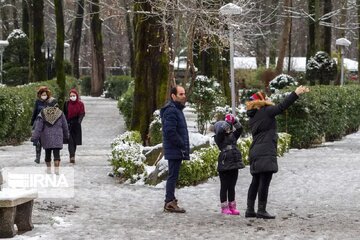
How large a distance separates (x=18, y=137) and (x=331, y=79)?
13.9 m

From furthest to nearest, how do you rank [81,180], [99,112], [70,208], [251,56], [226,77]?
[251,56]
[99,112]
[226,77]
[81,180]
[70,208]

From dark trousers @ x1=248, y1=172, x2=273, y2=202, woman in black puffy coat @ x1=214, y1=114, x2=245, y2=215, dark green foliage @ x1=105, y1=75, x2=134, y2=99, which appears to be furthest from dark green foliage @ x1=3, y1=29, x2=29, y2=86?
dark trousers @ x1=248, y1=172, x2=273, y2=202

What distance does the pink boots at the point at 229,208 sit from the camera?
35.4ft

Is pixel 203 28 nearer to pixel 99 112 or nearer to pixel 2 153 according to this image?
pixel 2 153

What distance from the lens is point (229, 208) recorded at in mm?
10852

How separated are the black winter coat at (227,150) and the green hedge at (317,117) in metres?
10.8

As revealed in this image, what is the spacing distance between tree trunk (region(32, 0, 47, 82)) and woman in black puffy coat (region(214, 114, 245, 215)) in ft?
74.4

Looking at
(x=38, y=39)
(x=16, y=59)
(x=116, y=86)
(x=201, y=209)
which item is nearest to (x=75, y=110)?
(x=201, y=209)

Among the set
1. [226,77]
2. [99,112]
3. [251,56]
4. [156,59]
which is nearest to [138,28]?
[156,59]

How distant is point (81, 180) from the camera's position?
46.6 feet

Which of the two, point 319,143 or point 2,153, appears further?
point 319,143

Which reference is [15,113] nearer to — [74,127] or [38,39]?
[74,127]

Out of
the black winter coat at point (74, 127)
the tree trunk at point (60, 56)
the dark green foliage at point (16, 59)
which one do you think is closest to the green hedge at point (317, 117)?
the black winter coat at point (74, 127)

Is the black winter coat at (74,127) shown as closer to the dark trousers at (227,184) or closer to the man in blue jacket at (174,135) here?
the man in blue jacket at (174,135)
